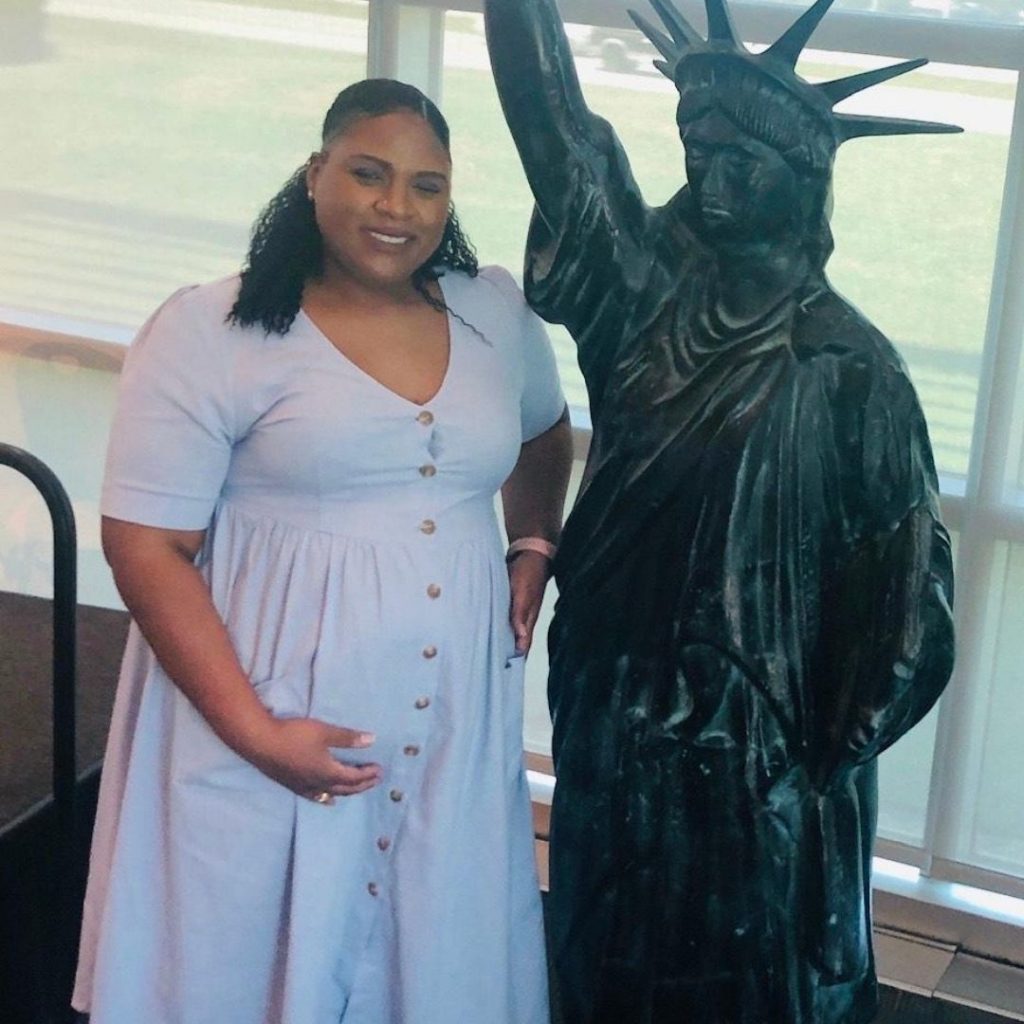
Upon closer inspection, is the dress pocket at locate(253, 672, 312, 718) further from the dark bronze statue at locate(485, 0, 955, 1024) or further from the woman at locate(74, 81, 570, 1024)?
the dark bronze statue at locate(485, 0, 955, 1024)

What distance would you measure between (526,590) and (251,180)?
5.79 feet

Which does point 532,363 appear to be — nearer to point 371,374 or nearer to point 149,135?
point 371,374

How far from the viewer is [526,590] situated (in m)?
1.69

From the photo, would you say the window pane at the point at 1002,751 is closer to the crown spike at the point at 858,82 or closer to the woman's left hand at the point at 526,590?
the woman's left hand at the point at 526,590

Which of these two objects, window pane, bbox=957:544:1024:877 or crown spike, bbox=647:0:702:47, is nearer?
crown spike, bbox=647:0:702:47

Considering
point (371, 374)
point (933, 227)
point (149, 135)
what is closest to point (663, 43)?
point (371, 374)

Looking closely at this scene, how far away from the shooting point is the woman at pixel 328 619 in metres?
1.47

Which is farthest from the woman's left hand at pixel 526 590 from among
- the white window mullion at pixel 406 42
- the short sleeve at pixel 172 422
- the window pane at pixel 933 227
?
the white window mullion at pixel 406 42

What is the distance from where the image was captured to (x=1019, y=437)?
8.53ft

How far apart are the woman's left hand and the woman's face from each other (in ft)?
1.26

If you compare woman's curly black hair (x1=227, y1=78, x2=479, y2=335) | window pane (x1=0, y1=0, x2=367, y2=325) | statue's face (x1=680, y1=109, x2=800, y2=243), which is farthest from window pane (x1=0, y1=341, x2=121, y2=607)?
statue's face (x1=680, y1=109, x2=800, y2=243)

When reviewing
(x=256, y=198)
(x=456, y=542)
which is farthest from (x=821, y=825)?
(x=256, y=198)

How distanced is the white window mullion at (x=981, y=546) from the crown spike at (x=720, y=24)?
1.18m

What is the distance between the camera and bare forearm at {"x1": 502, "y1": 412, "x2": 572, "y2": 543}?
1786mm
